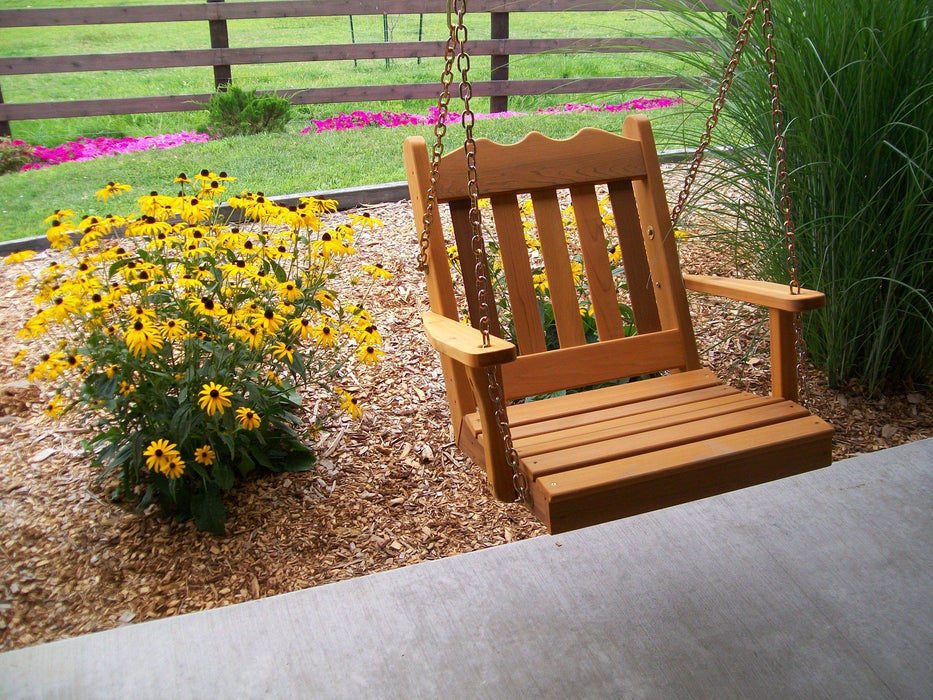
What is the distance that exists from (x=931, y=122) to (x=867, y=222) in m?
0.31

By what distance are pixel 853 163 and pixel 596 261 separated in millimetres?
913

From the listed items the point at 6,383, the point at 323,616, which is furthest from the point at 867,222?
the point at 6,383

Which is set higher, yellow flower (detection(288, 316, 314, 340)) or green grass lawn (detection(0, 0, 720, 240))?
green grass lawn (detection(0, 0, 720, 240))

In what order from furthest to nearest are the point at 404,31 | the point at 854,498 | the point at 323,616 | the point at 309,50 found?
the point at 404,31
the point at 309,50
the point at 854,498
the point at 323,616

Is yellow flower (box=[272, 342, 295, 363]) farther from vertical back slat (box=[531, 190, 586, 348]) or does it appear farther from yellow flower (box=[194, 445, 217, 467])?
vertical back slat (box=[531, 190, 586, 348])

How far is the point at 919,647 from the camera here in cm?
175

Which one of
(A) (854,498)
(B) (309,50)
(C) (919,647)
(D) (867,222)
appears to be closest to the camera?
(C) (919,647)

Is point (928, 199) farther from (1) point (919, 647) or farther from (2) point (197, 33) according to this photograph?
(2) point (197, 33)

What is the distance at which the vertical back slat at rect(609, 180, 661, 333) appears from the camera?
211 centimetres

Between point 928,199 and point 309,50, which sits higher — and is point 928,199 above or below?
below

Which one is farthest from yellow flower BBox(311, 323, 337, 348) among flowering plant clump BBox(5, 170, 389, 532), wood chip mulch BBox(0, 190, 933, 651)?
wood chip mulch BBox(0, 190, 933, 651)

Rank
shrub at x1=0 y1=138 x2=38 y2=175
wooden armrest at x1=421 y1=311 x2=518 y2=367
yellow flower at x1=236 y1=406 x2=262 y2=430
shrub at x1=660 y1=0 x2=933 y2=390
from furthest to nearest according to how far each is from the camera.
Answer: shrub at x1=0 y1=138 x2=38 y2=175 < shrub at x1=660 y1=0 x2=933 y2=390 < yellow flower at x1=236 y1=406 x2=262 y2=430 < wooden armrest at x1=421 y1=311 x2=518 y2=367

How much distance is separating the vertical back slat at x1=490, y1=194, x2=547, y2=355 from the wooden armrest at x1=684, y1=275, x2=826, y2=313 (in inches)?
16.1

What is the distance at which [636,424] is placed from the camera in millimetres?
1747
